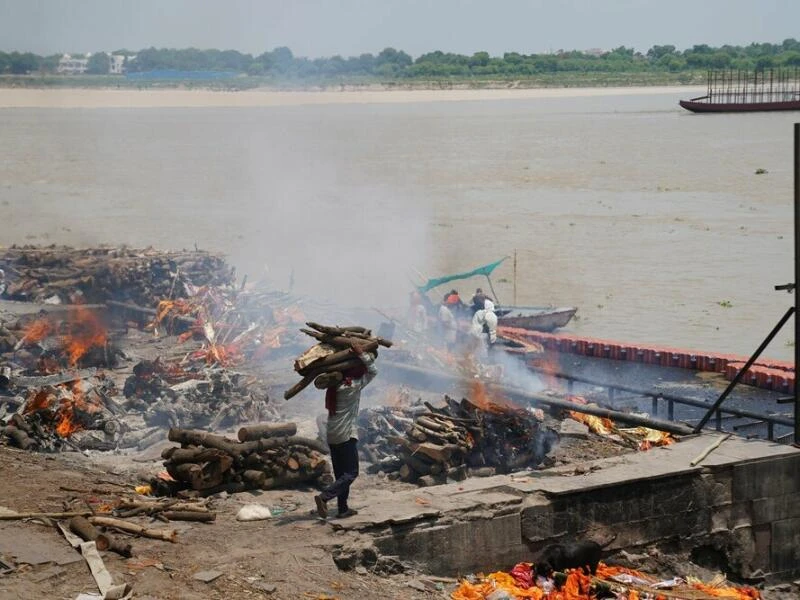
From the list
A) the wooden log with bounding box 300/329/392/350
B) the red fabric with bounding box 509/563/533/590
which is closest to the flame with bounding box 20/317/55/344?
the wooden log with bounding box 300/329/392/350

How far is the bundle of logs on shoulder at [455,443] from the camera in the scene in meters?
10.7

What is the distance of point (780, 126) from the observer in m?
71.4

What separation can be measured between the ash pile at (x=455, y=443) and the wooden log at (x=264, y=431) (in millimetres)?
1308

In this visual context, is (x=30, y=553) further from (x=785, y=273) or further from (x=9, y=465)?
(x=785, y=273)

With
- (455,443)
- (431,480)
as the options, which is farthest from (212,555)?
(455,443)

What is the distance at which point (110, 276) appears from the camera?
68.0 ft

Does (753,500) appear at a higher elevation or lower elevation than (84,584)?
lower

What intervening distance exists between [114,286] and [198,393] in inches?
294

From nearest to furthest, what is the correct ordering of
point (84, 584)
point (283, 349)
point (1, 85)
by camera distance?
point (84, 584)
point (283, 349)
point (1, 85)

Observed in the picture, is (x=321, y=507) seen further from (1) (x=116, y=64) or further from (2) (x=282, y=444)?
(1) (x=116, y=64)

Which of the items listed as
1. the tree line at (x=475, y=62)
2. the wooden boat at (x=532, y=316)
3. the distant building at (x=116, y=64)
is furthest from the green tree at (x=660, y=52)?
the wooden boat at (x=532, y=316)

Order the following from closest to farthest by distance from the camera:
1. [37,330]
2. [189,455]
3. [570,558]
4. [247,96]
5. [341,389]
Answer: [341,389] → [570,558] → [189,455] → [37,330] → [247,96]

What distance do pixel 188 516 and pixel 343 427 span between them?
1.33 meters

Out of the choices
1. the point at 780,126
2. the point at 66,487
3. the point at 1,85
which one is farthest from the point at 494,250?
the point at 1,85
